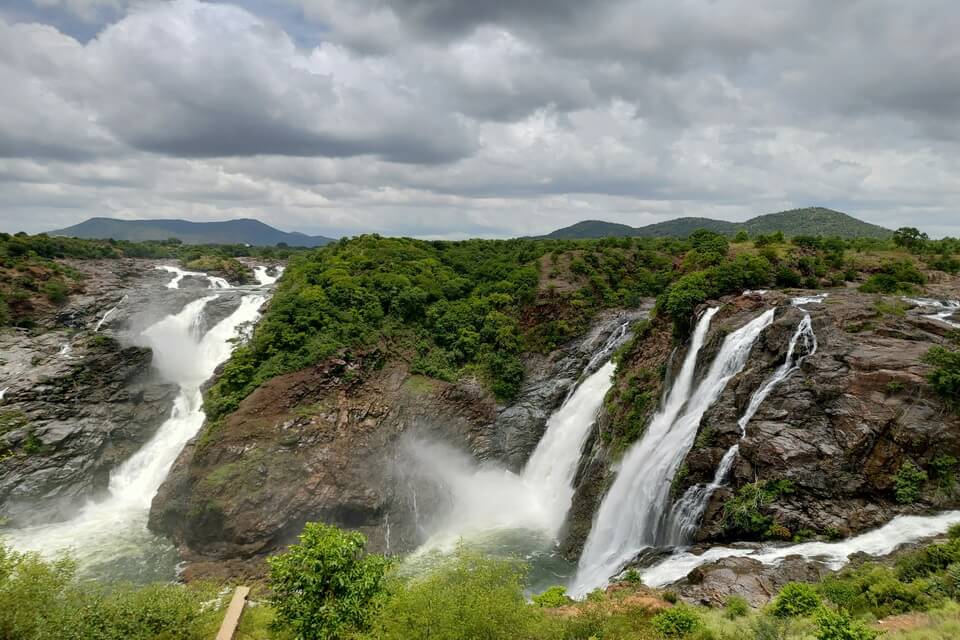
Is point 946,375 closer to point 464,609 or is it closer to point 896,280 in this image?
point 896,280

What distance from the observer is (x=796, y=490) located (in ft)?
60.2

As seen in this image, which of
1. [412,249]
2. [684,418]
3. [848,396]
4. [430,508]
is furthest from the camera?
[412,249]

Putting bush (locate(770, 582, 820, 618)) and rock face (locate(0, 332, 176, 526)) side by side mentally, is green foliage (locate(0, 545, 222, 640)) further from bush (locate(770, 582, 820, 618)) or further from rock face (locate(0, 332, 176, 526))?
rock face (locate(0, 332, 176, 526))

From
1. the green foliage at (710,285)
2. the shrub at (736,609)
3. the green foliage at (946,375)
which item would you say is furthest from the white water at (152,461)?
the green foliage at (946,375)

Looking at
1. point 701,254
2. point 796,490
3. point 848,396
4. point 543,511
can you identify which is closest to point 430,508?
point 543,511

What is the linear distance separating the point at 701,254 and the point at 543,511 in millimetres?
23252

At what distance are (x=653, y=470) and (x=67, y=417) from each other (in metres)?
39.2

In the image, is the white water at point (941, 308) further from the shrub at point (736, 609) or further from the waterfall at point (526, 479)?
the waterfall at point (526, 479)

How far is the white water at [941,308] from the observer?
22188 millimetres

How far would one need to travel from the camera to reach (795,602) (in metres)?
13.2

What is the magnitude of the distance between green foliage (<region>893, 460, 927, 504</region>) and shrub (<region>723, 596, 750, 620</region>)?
7.53m

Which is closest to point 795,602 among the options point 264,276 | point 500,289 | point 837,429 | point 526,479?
point 837,429

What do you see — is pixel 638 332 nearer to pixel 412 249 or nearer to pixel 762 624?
pixel 762 624

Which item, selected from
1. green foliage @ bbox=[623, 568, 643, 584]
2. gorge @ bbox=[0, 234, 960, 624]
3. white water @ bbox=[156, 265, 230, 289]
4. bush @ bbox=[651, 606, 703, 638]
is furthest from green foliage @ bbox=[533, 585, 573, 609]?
white water @ bbox=[156, 265, 230, 289]
